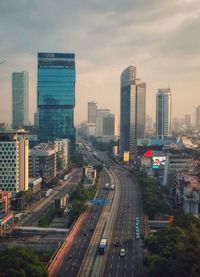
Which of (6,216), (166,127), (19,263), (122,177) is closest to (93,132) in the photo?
(166,127)

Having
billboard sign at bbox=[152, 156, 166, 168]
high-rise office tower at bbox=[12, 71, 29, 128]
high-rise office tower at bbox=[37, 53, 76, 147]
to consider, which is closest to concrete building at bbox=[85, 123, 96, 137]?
high-rise office tower at bbox=[12, 71, 29, 128]

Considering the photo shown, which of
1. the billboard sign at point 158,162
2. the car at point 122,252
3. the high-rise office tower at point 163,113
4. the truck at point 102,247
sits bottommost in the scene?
the car at point 122,252

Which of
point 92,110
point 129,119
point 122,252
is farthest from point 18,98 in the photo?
point 122,252

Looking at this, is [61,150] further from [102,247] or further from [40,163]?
[102,247]

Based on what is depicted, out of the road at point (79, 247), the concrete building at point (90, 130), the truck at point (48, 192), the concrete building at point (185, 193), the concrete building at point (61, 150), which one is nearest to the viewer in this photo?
the road at point (79, 247)

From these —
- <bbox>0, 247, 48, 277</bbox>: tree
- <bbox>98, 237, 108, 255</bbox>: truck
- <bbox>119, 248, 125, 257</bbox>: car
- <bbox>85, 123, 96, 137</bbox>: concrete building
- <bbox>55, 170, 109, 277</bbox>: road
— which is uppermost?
<bbox>85, 123, 96, 137</bbox>: concrete building

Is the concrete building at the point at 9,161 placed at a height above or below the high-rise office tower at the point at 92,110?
below

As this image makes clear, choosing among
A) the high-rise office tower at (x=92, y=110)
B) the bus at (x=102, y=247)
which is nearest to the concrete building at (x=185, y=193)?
the bus at (x=102, y=247)

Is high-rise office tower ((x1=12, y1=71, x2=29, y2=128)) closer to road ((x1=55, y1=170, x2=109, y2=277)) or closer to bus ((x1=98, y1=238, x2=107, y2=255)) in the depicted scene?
road ((x1=55, y1=170, x2=109, y2=277))

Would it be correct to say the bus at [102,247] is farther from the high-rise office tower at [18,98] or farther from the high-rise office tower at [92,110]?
the high-rise office tower at [92,110]
